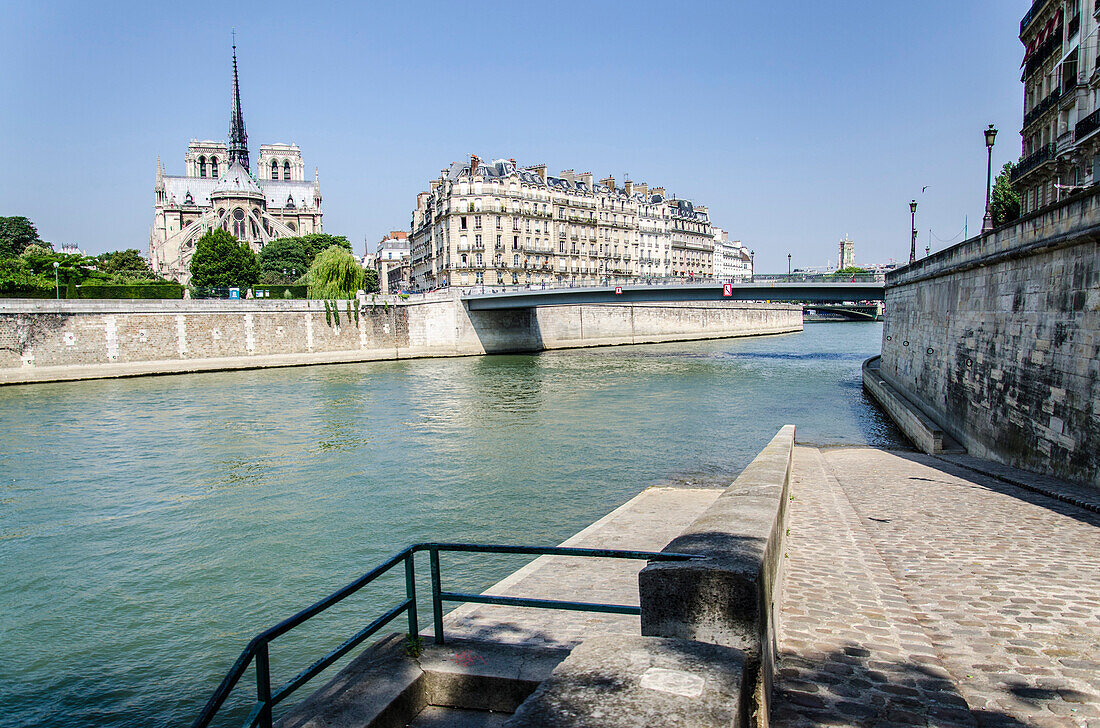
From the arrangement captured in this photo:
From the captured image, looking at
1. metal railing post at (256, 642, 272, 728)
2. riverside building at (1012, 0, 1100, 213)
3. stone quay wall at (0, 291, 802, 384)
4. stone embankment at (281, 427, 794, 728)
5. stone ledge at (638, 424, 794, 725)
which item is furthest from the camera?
stone quay wall at (0, 291, 802, 384)

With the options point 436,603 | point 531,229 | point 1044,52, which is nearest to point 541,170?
point 531,229

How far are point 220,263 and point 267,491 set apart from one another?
230 feet

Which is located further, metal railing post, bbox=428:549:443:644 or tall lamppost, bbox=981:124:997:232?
tall lamppost, bbox=981:124:997:232

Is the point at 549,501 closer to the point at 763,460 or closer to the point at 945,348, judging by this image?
the point at 763,460

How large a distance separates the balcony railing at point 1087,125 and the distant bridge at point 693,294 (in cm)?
1248

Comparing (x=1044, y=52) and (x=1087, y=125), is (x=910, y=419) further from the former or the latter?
(x=1044, y=52)

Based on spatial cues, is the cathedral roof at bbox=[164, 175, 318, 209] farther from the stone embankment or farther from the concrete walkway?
the stone embankment

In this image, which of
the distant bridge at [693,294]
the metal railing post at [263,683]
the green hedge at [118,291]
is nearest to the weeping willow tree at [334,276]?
the distant bridge at [693,294]

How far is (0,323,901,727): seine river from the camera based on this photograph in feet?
26.0

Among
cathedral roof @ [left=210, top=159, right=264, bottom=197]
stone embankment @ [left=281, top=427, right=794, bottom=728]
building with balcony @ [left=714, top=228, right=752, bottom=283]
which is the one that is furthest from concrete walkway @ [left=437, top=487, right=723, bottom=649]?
building with balcony @ [left=714, top=228, right=752, bottom=283]

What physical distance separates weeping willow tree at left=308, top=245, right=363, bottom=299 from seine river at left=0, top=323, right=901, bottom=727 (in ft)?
53.6

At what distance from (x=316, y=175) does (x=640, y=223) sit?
61786 millimetres

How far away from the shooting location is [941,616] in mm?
5461

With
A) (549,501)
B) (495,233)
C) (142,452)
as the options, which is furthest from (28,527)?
(495,233)
